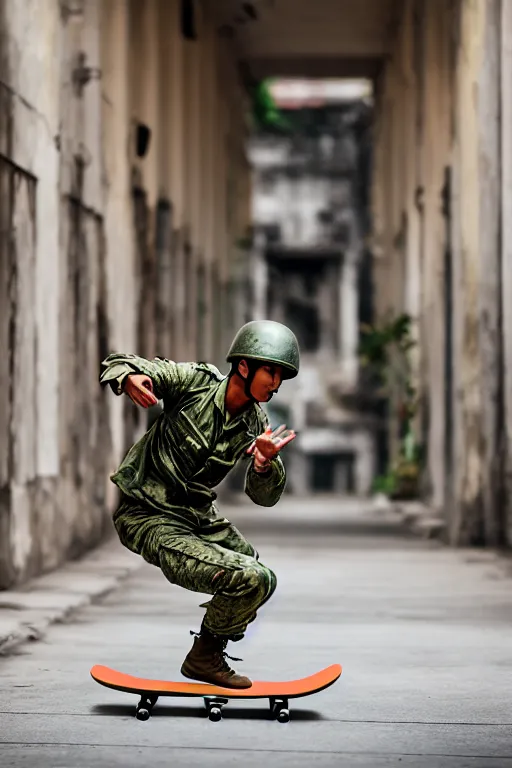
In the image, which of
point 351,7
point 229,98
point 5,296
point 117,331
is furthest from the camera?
point 229,98

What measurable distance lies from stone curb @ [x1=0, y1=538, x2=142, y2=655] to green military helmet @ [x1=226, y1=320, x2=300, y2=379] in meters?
3.08

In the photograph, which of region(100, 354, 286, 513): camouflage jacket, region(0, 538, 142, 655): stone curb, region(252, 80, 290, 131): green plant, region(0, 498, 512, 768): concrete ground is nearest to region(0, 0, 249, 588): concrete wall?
region(0, 538, 142, 655): stone curb

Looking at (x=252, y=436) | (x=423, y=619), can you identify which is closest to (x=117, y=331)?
(x=423, y=619)

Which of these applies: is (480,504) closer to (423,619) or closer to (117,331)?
(117,331)

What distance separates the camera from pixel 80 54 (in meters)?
16.3

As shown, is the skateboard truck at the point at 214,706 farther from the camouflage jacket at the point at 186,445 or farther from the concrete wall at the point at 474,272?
the concrete wall at the point at 474,272

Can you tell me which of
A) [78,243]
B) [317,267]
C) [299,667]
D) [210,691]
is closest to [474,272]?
[78,243]

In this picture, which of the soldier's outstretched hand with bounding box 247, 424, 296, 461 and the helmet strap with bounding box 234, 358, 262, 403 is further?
the helmet strap with bounding box 234, 358, 262, 403

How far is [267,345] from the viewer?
639cm

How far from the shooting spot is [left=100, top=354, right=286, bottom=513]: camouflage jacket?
21.7 ft

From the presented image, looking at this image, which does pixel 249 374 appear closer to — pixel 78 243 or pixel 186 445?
pixel 186 445

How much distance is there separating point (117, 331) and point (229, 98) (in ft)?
60.7

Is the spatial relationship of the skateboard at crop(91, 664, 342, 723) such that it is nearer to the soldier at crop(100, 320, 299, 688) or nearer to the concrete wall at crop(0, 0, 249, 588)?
the soldier at crop(100, 320, 299, 688)

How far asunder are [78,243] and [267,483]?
9.62 meters
